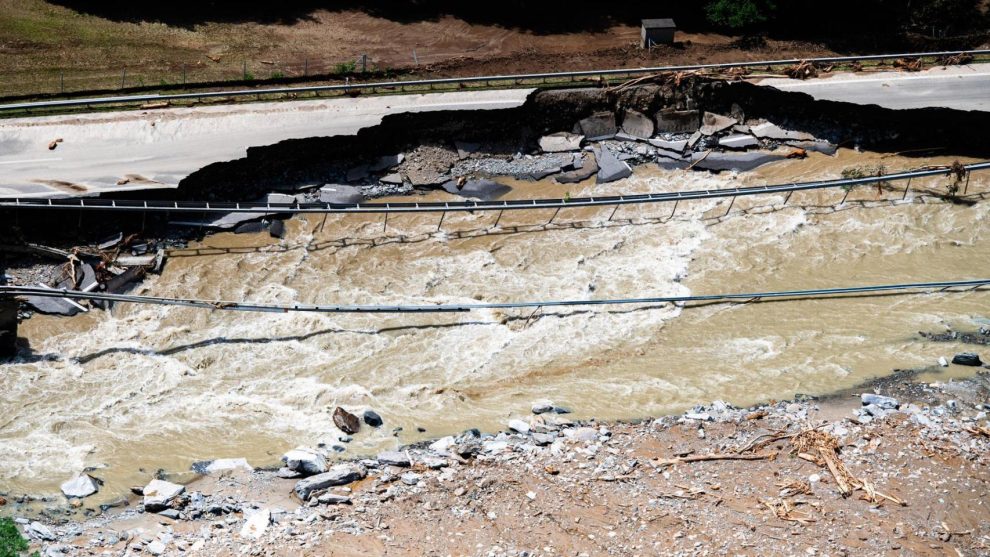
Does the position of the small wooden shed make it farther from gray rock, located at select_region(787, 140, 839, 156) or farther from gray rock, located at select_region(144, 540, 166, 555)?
gray rock, located at select_region(144, 540, 166, 555)

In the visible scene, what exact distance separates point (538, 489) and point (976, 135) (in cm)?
1906

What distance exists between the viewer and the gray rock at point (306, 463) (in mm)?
17406

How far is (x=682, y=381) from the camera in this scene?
66.7ft

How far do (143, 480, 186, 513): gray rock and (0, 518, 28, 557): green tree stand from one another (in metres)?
2.90

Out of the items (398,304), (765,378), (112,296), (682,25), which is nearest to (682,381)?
(765,378)

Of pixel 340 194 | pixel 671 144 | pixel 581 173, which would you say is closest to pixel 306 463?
pixel 340 194

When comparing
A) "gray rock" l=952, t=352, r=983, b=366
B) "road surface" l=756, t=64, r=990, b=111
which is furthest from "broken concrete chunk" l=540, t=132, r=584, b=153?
"gray rock" l=952, t=352, r=983, b=366

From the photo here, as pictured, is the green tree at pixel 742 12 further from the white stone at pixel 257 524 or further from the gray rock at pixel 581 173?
the white stone at pixel 257 524

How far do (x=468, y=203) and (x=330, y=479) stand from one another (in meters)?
10.5

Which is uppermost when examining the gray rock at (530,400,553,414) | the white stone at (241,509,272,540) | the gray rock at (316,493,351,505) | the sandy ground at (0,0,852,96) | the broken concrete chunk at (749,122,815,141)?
the sandy ground at (0,0,852,96)

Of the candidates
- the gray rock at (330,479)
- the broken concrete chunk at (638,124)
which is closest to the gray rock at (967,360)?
the broken concrete chunk at (638,124)

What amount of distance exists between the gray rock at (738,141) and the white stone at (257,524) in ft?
58.5

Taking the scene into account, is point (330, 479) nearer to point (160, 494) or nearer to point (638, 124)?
point (160, 494)

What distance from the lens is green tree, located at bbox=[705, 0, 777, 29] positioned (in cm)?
3341
